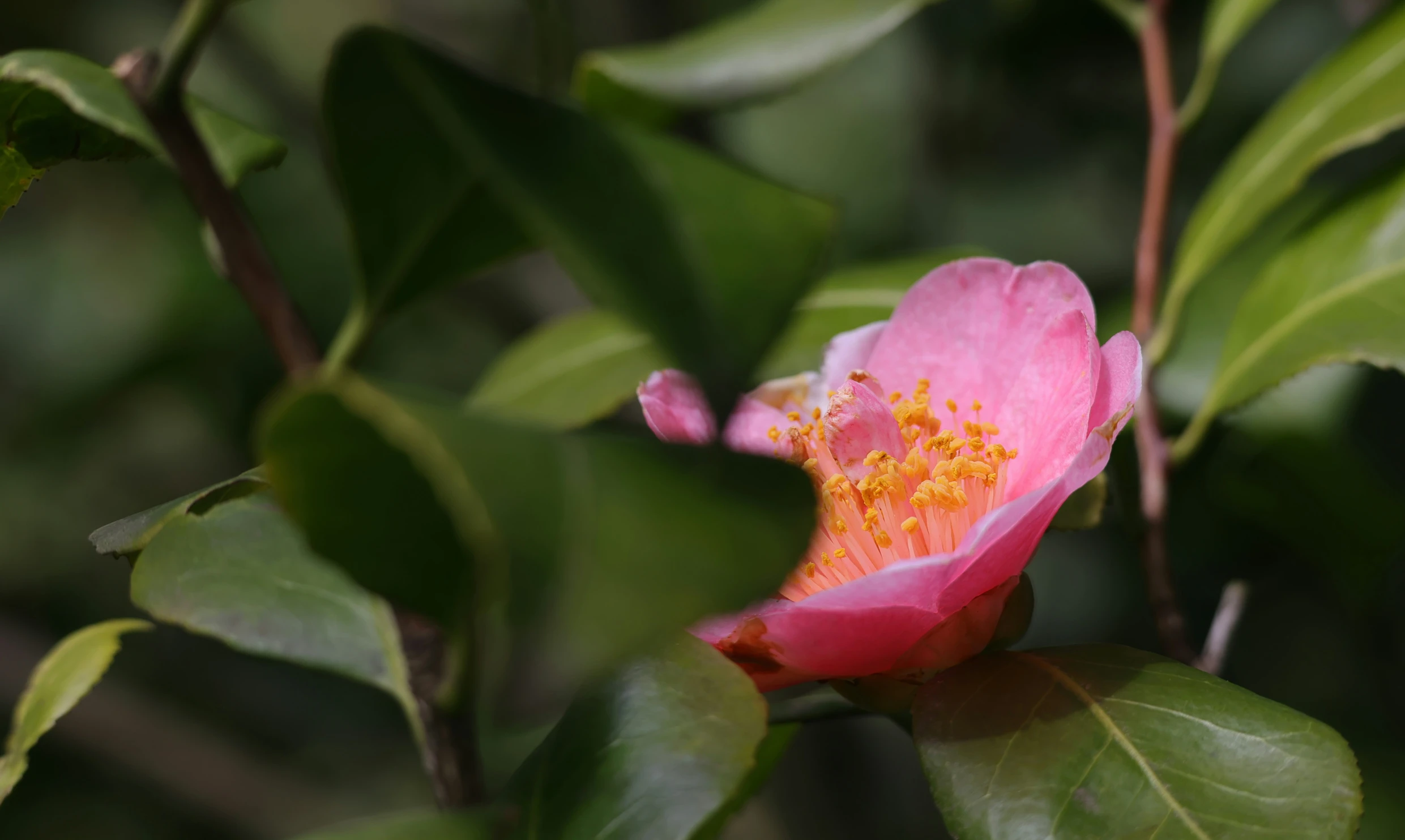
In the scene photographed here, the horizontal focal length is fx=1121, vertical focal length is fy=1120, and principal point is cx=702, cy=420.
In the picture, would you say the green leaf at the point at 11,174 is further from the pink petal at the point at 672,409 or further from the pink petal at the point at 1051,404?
the pink petal at the point at 1051,404

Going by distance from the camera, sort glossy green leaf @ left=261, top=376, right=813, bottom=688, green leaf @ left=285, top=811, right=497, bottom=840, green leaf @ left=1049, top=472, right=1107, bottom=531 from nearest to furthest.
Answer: glossy green leaf @ left=261, top=376, right=813, bottom=688 < green leaf @ left=285, top=811, right=497, bottom=840 < green leaf @ left=1049, top=472, right=1107, bottom=531

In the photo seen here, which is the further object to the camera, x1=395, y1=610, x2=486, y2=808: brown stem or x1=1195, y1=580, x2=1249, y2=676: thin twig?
x1=1195, y1=580, x2=1249, y2=676: thin twig

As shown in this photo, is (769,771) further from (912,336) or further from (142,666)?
(142,666)

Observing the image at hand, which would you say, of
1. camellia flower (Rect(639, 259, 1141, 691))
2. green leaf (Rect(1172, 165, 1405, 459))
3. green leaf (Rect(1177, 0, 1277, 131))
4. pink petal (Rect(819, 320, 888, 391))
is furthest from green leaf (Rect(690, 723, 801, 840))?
green leaf (Rect(1177, 0, 1277, 131))

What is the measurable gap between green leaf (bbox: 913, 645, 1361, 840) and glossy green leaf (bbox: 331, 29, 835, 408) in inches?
7.1

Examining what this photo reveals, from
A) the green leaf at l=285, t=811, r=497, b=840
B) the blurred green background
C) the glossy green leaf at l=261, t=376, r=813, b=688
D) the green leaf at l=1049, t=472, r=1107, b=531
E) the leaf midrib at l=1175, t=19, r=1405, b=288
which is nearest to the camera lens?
the glossy green leaf at l=261, t=376, r=813, b=688

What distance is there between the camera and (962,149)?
4.89 ft

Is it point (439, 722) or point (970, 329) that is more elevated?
point (970, 329)

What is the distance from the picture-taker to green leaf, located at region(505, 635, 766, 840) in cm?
32

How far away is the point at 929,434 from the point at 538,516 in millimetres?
305

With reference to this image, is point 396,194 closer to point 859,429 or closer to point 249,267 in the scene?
point 249,267

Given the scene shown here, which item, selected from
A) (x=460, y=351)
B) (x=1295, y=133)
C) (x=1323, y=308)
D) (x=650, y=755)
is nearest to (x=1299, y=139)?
(x=1295, y=133)

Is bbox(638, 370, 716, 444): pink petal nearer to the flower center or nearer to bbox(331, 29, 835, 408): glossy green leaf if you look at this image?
the flower center

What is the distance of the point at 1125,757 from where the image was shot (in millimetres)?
367
